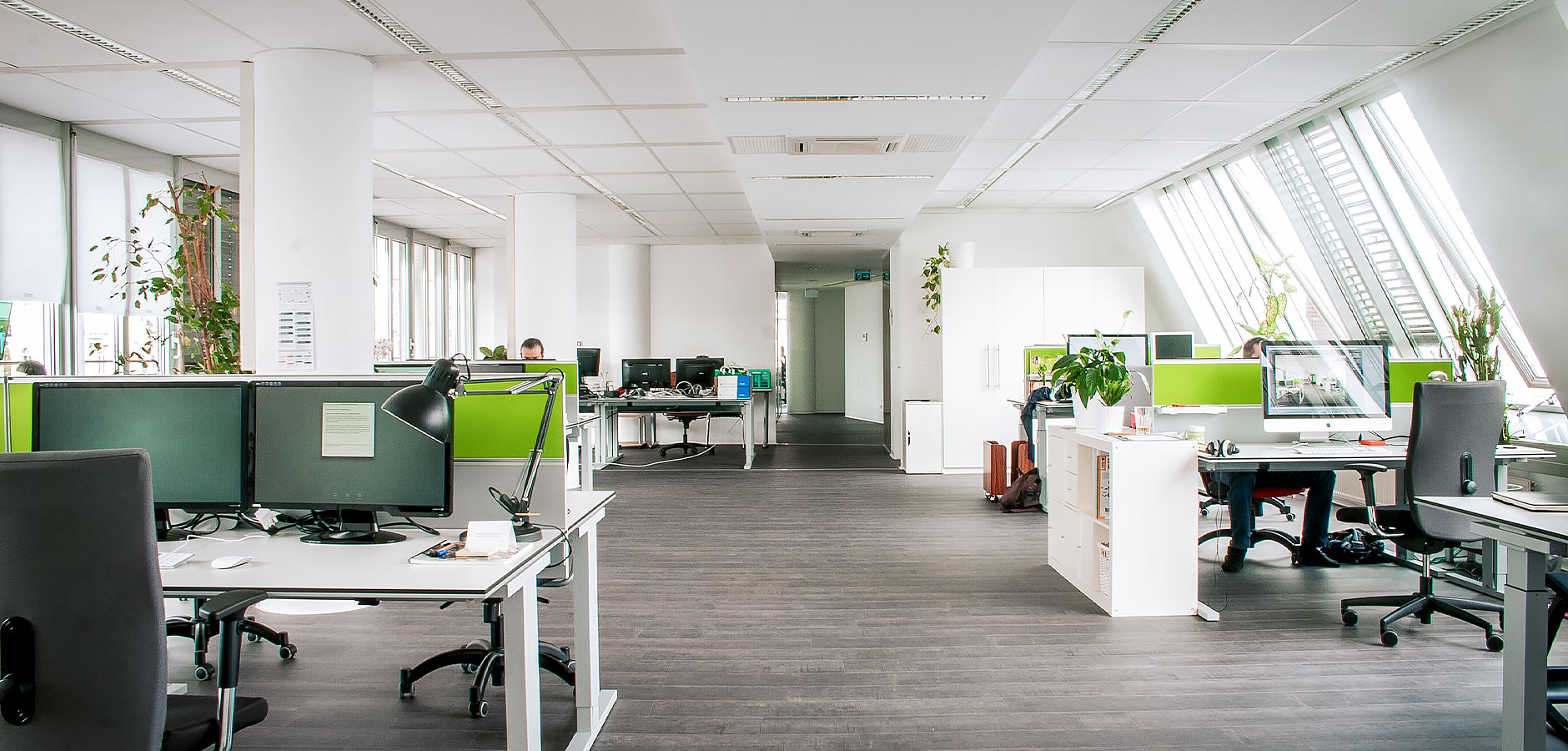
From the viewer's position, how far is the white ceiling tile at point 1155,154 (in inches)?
226

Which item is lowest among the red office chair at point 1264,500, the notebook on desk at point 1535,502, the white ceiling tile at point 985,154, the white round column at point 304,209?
the red office chair at point 1264,500

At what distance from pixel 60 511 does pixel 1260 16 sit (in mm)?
4578

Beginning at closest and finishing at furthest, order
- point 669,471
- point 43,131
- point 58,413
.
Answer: point 58,413 → point 43,131 → point 669,471

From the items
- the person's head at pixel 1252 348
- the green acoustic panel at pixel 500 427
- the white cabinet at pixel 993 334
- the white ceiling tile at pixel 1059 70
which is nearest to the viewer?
the green acoustic panel at pixel 500 427

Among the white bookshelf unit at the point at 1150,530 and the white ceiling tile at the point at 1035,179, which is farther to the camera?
the white ceiling tile at the point at 1035,179

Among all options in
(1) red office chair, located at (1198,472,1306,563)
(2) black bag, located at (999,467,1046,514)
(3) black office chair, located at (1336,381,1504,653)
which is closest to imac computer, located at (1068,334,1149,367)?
(2) black bag, located at (999,467,1046,514)

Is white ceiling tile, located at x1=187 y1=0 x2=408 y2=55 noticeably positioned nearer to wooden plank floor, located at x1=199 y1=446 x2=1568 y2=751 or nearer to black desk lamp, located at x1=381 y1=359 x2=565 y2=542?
black desk lamp, located at x1=381 y1=359 x2=565 y2=542

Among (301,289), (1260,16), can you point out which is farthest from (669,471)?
(1260,16)

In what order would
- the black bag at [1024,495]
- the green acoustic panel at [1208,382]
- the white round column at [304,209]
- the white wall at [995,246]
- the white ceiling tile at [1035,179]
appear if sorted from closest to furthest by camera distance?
the white round column at [304,209], the green acoustic panel at [1208,382], the black bag at [1024,495], the white ceiling tile at [1035,179], the white wall at [995,246]

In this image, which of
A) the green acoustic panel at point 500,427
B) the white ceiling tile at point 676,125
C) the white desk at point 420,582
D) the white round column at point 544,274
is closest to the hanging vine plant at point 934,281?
the white ceiling tile at point 676,125

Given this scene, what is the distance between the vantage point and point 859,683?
2.62 meters

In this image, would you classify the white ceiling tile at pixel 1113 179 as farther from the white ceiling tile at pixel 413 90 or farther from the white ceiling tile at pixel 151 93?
the white ceiling tile at pixel 151 93

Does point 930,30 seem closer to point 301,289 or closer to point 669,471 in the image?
point 301,289

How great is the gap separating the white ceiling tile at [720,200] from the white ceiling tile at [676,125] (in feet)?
5.96
